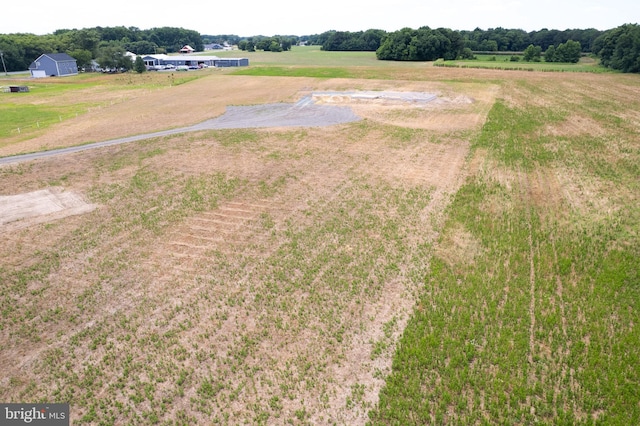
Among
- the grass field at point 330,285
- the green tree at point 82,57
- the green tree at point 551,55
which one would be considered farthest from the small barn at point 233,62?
the green tree at point 551,55

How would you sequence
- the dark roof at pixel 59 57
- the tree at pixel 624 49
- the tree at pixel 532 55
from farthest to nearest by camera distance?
1. the tree at pixel 532 55
2. the dark roof at pixel 59 57
3. the tree at pixel 624 49

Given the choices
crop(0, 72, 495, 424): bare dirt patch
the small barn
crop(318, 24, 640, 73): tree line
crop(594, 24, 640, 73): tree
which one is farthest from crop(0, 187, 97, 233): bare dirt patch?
crop(318, 24, 640, 73): tree line

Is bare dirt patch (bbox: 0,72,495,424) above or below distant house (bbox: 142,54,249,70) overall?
below

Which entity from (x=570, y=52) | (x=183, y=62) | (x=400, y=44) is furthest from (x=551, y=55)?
(x=183, y=62)

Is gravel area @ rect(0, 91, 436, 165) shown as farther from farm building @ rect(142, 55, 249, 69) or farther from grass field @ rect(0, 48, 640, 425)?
farm building @ rect(142, 55, 249, 69)

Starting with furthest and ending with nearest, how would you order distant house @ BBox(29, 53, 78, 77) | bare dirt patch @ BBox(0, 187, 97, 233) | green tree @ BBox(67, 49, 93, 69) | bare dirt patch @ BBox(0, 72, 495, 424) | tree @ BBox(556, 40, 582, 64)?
tree @ BBox(556, 40, 582, 64) → green tree @ BBox(67, 49, 93, 69) → distant house @ BBox(29, 53, 78, 77) → bare dirt patch @ BBox(0, 187, 97, 233) → bare dirt patch @ BBox(0, 72, 495, 424)

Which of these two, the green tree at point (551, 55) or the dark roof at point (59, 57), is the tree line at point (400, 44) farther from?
the dark roof at point (59, 57)

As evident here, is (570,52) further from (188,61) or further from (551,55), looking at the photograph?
(188,61)

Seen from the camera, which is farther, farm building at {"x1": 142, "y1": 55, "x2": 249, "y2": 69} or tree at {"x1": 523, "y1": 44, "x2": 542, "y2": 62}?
tree at {"x1": 523, "y1": 44, "x2": 542, "y2": 62}

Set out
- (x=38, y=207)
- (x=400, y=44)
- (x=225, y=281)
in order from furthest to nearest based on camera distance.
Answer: (x=400, y=44), (x=38, y=207), (x=225, y=281)
